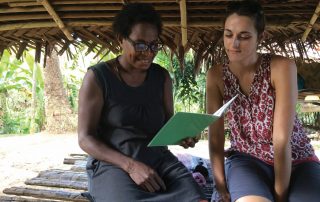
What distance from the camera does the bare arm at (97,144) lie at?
6.92ft

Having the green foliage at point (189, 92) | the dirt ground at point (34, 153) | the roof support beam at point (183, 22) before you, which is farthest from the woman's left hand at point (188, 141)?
the green foliage at point (189, 92)

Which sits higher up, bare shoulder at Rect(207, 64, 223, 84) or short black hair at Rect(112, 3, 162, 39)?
short black hair at Rect(112, 3, 162, 39)

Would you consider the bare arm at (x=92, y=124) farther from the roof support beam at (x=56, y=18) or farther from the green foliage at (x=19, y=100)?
the green foliage at (x=19, y=100)

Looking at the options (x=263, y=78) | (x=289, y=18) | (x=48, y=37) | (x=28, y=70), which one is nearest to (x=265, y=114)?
(x=263, y=78)

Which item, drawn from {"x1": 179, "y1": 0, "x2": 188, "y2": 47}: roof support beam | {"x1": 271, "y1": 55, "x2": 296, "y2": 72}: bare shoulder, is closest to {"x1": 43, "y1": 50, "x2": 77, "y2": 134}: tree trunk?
{"x1": 179, "y1": 0, "x2": 188, "y2": 47}: roof support beam

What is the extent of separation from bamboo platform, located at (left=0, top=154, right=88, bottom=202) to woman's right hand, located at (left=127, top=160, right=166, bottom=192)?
5.84 ft

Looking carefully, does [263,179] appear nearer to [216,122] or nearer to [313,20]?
[216,122]

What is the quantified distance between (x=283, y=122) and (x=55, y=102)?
32.7ft

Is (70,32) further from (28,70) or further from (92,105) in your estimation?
(28,70)

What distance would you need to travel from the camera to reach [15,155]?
916cm

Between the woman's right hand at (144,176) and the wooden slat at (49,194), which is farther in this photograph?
the wooden slat at (49,194)

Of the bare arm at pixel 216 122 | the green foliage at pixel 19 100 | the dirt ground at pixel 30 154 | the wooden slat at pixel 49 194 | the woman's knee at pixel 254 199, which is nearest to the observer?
the woman's knee at pixel 254 199

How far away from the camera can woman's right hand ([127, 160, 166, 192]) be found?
209 centimetres

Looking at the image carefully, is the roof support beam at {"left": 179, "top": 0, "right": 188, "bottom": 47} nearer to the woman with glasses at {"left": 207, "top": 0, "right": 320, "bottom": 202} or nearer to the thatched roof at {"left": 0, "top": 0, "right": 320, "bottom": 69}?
the thatched roof at {"left": 0, "top": 0, "right": 320, "bottom": 69}
